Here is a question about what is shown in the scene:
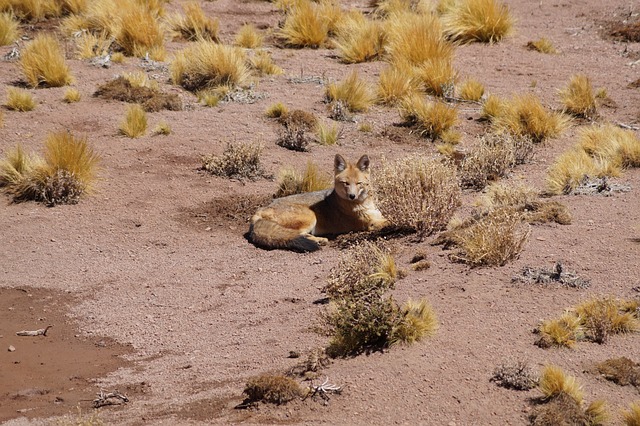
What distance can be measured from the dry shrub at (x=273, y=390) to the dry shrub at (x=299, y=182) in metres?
5.71

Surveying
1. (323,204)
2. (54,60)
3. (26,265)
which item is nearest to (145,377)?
(26,265)

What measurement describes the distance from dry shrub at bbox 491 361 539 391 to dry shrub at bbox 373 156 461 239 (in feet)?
11.9

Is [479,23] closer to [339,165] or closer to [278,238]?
[339,165]

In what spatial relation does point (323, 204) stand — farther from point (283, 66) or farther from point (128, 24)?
point (128, 24)

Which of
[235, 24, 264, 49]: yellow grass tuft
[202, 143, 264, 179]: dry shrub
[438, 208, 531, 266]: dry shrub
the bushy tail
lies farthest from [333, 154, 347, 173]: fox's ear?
[235, 24, 264, 49]: yellow grass tuft

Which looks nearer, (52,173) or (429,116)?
(52,173)

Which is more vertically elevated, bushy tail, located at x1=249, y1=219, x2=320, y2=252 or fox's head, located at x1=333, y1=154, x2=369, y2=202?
fox's head, located at x1=333, y1=154, x2=369, y2=202

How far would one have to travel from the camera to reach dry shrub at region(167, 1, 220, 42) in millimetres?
19297

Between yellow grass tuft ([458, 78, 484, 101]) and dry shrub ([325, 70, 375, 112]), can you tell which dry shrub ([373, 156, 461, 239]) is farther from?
yellow grass tuft ([458, 78, 484, 101])

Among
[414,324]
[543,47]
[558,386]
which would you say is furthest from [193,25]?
[558,386]

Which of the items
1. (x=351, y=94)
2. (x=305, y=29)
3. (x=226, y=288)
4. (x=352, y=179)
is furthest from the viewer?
(x=305, y=29)

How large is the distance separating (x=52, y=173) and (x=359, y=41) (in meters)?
8.14

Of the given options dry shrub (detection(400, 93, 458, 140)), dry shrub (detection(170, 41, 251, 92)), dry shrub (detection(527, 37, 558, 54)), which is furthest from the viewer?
dry shrub (detection(527, 37, 558, 54))

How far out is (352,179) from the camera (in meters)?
11.1
